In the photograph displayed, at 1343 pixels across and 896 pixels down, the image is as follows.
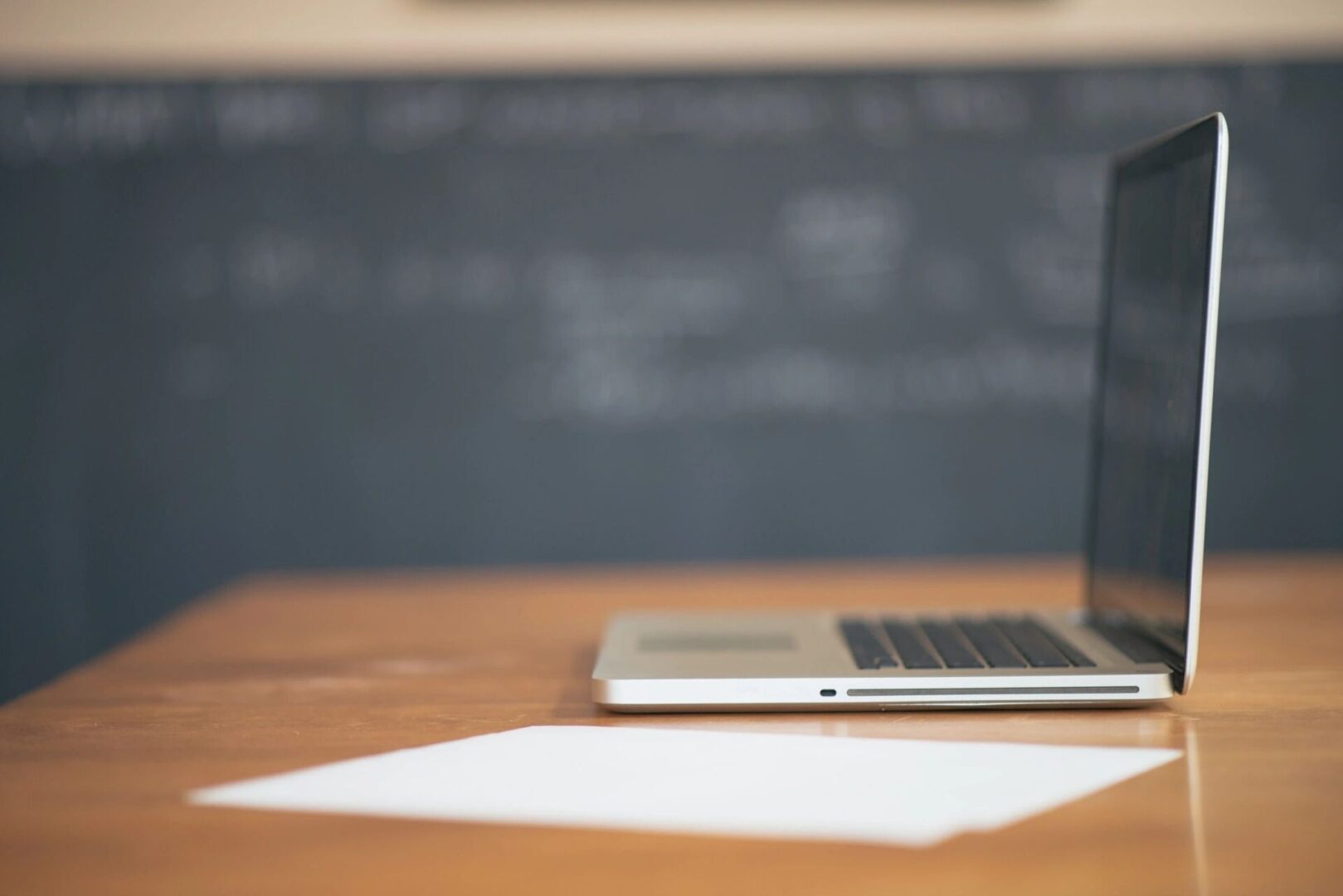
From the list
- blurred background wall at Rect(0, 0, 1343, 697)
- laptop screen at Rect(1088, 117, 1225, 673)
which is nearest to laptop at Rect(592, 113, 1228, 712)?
laptop screen at Rect(1088, 117, 1225, 673)

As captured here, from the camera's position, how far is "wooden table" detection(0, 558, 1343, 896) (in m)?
0.54

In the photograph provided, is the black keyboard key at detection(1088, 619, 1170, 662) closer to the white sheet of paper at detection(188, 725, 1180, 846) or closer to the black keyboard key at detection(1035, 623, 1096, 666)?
the black keyboard key at detection(1035, 623, 1096, 666)

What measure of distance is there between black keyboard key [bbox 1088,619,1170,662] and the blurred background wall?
154cm

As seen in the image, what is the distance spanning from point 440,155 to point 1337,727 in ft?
6.71

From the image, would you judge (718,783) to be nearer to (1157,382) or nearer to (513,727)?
(513,727)

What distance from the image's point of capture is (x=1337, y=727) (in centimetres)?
74

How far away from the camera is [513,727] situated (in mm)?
774

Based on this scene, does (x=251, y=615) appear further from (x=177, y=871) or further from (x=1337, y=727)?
(x=1337, y=727)

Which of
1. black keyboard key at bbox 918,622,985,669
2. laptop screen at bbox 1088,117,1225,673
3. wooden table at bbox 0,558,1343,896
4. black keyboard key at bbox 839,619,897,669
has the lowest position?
wooden table at bbox 0,558,1343,896

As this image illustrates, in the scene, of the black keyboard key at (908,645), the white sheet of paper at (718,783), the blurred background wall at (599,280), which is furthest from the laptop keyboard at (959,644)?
the blurred background wall at (599,280)

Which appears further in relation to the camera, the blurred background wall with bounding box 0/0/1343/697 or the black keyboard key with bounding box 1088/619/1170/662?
the blurred background wall with bounding box 0/0/1343/697

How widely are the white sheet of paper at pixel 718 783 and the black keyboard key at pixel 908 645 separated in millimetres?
101

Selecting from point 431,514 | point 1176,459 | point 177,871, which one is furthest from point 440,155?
point 177,871

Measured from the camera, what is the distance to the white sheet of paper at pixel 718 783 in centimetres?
60
